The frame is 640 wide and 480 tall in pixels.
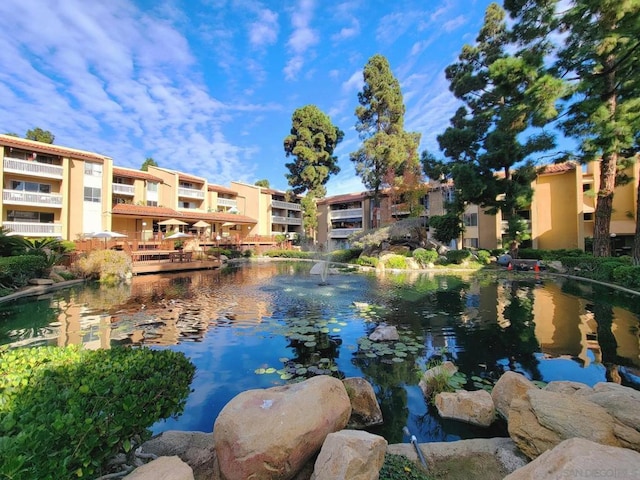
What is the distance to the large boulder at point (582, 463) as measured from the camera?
1.99 metres

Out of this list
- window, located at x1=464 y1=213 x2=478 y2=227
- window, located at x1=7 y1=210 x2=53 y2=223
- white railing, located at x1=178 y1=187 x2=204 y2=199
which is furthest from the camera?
white railing, located at x1=178 y1=187 x2=204 y2=199

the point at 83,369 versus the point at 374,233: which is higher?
the point at 374,233

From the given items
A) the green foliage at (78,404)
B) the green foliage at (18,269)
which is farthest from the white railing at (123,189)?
the green foliage at (78,404)

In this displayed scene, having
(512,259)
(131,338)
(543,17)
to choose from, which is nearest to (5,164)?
(131,338)

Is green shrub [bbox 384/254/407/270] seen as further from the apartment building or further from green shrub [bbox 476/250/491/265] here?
the apartment building

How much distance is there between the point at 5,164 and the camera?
2261 cm

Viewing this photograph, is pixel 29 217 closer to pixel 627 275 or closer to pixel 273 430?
pixel 273 430

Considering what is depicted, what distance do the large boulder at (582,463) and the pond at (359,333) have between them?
1830 millimetres

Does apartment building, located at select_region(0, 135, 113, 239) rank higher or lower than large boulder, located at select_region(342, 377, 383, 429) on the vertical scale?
higher

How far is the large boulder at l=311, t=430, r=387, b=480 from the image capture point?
244 cm

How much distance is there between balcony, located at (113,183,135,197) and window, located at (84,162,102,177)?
2552mm

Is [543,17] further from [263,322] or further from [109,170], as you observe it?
[109,170]

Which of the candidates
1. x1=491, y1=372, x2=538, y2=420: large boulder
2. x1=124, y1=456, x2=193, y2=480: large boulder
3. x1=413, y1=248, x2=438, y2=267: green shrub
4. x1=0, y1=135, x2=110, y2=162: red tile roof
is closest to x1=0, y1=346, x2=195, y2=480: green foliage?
x1=124, y1=456, x2=193, y2=480: large boulder

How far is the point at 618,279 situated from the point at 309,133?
33750 millimetres
